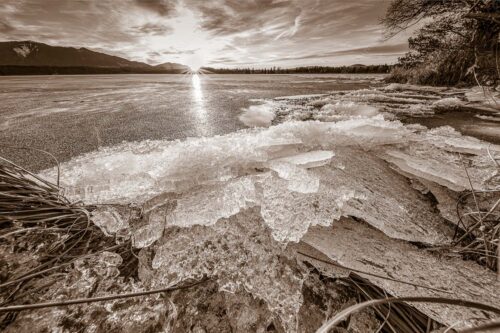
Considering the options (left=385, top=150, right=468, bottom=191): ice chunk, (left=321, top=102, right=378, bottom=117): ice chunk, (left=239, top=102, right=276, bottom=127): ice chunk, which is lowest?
(left=239, top=102, right=276, bottom=127): ice chunk

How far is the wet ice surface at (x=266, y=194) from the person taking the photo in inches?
25.8

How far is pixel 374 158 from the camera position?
1.43m

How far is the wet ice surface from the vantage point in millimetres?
656

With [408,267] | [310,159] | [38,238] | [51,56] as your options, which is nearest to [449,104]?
[310,159]

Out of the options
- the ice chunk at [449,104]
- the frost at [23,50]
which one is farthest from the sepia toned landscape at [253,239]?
the frost at [23,50]

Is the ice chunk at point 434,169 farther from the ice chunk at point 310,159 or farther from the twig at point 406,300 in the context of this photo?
the twig at point 406,300

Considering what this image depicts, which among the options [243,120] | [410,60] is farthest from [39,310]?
[410,60]

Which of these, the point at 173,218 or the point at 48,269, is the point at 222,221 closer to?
the point at 173,218

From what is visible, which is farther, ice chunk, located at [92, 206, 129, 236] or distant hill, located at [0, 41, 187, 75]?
Result: distant hill, located at [0, 41, 187, 75]

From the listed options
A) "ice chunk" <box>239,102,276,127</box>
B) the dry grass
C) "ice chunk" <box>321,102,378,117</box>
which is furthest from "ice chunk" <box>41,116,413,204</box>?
"ice chunk" <box>321,102,378,117</box>

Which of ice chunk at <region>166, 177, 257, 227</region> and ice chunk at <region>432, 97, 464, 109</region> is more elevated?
ice chunk at <region>166, 177, 257, 227</region>

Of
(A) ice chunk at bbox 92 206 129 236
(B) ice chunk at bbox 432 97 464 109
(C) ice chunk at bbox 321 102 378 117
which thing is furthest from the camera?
(B) ice chunk at bbox 432 97 464 109

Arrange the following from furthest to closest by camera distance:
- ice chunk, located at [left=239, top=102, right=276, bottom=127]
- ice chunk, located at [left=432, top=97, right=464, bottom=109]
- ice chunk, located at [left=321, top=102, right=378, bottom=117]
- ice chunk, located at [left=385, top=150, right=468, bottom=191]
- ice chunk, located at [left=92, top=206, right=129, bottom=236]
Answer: ice chunk, located at [left=432, top=97, right=464, bottom=109], ice chunk, located at [left=321, top=102, right=378, bottom=117], ice chunk, located at [left=239, top=102, right=276, bottom=127], ice chunk, located at [left=385, top=150, right=468, bottom=191], ice chunk, located at [left=92, top=206, right=129, bottom=236]

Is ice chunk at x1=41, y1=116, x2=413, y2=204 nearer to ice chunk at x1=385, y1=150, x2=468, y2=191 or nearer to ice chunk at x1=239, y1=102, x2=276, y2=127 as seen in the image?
ice chunk at x1=385, y1=150, x2=468, y2=191
